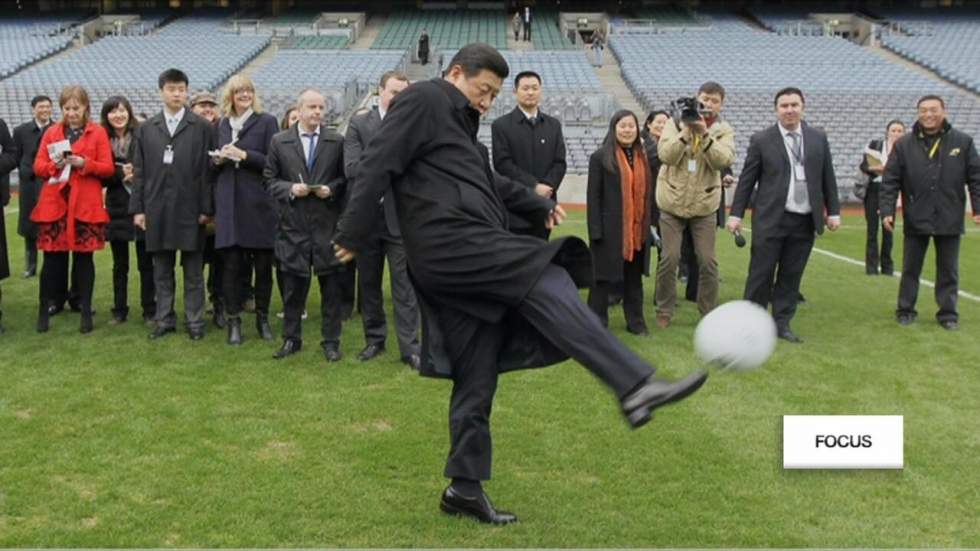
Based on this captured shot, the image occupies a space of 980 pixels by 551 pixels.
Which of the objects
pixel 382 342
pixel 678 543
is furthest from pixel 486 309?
pixel 382 342

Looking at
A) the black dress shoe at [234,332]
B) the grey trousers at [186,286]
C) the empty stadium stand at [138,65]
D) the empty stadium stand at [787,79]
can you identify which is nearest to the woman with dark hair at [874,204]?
the black dress shoe at [234,332]

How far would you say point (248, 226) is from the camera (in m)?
8.33

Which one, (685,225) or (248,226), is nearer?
(248,226)

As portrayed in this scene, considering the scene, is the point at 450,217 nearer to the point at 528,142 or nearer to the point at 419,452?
the point at 419,452

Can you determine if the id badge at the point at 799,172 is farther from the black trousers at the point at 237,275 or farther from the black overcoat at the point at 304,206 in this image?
the black trousers at the point at 237,275

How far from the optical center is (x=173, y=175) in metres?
8.33

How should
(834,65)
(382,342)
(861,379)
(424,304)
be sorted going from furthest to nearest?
(834,65)
(382,342)
(861,379)
(424,304)

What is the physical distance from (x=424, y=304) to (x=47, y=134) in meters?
5.13

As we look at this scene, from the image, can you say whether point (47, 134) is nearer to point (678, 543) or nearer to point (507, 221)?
point (507, 221)

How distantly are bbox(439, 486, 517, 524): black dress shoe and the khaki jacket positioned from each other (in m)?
5.04

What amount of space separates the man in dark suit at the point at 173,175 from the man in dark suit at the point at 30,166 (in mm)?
2439

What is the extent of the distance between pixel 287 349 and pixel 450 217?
12.9 feet

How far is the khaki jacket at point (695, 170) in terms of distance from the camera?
902 cm

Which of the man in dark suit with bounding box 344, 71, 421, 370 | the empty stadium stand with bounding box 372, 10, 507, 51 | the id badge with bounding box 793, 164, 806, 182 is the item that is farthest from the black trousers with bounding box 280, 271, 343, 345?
the empty stadium stand with bounding box 372, 10, 507, 51
